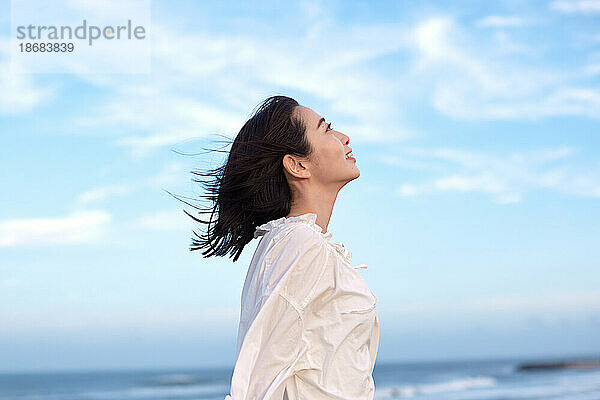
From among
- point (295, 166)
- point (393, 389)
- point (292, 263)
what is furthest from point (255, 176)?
point (393, 389)

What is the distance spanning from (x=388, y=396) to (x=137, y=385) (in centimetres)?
1091

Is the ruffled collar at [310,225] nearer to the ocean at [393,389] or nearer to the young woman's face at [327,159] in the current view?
the young woman's face at [327,159]

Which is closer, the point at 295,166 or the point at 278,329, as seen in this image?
the point at 278,329

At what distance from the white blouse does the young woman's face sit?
21cm

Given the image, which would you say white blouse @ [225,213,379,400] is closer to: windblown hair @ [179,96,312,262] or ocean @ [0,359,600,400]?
windblown hair @ [179,96,312,262]

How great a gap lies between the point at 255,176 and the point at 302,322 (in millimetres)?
595

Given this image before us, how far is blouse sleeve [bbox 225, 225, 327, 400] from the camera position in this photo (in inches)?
81.2

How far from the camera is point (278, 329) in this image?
2.14m

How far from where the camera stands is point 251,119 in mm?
2672

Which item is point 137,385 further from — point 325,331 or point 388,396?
point 325,331

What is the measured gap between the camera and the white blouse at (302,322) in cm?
211

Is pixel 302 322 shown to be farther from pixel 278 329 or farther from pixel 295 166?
pixel 295 166

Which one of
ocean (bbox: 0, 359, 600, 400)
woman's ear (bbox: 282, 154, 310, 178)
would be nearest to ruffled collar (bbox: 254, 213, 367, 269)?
woman's ear (bbox: 282, 154, 310, 178)

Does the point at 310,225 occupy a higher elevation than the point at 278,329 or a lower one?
higher
